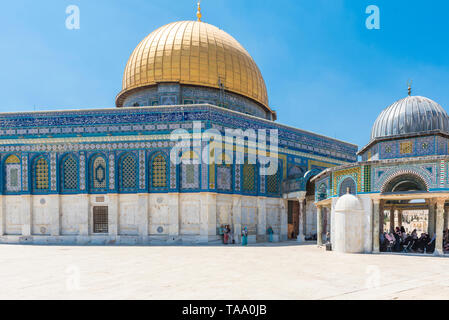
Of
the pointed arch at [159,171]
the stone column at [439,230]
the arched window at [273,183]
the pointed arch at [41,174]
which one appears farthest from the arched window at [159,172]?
the stone column at [439,230]

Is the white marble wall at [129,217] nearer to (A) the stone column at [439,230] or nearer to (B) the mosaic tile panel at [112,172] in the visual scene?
(B) the mosaic tile panel at [112,172]

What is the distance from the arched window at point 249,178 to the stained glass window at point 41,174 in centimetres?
1116

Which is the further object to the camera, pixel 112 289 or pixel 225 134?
pixel 225 134

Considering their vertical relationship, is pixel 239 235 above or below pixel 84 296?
below

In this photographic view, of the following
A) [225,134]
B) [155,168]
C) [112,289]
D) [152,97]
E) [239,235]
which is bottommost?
[239,235]

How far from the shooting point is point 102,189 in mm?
19672

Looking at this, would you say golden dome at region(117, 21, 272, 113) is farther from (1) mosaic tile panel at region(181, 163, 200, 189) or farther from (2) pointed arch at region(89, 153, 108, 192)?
(1) mosaic tile panel at region(181, 163, 200, 189)

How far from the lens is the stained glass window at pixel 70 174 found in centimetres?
2002

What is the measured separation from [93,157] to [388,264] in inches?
621

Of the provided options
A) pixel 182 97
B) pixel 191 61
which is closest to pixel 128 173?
pixel 182 97

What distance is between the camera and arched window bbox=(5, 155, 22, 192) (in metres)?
20.4

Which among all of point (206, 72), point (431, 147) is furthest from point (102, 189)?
point (431, 147)

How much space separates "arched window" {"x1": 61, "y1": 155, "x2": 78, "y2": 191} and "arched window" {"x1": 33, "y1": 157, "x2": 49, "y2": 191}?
940mm
